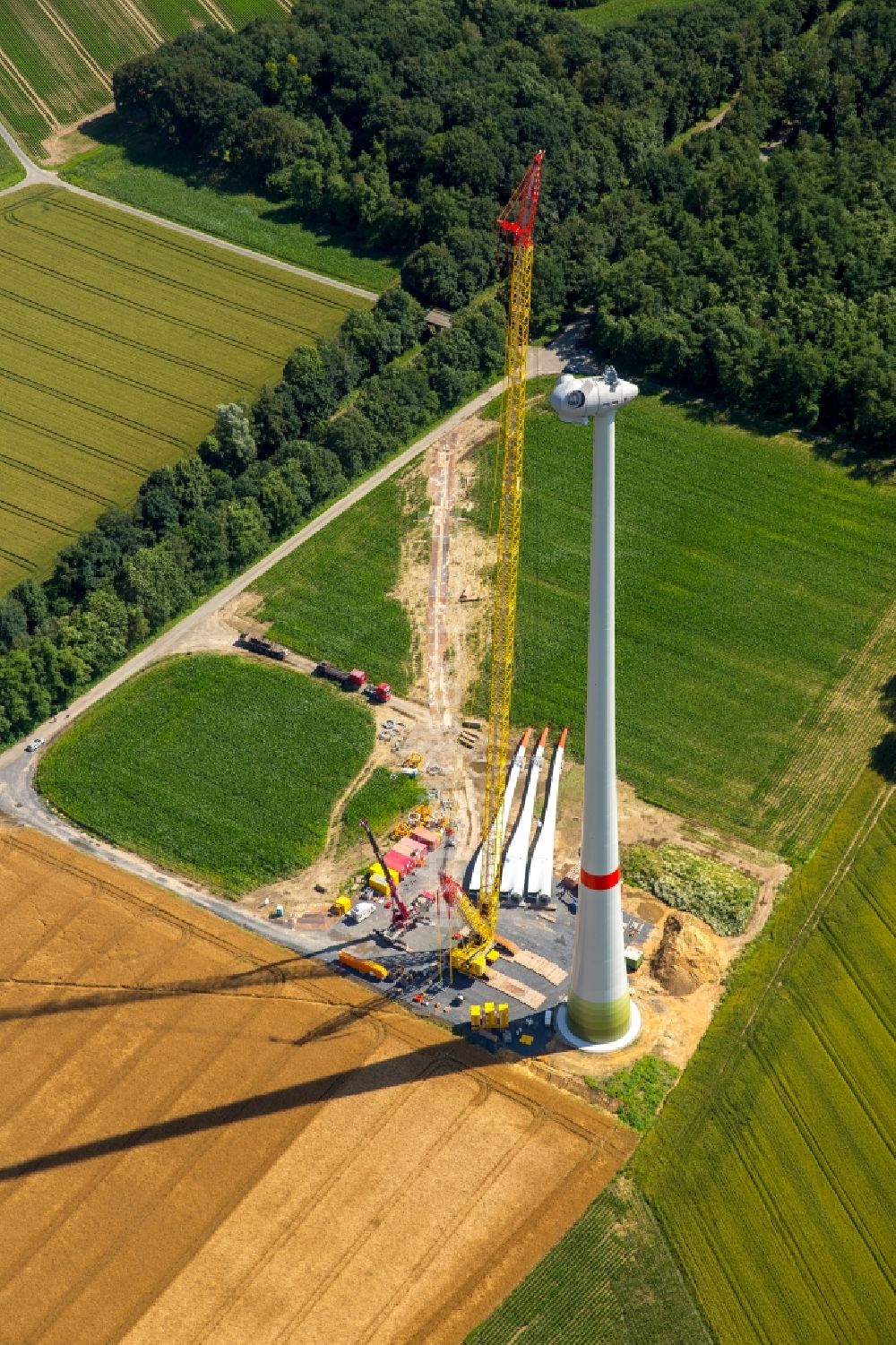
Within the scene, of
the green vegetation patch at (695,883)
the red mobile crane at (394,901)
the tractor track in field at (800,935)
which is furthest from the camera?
the green vegetation patch at (695,883)

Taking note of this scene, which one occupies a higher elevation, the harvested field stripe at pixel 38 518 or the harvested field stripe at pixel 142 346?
the harvested field stripe at pixel 142 346

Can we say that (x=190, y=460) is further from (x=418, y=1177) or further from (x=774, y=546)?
(x=418, y=1177)

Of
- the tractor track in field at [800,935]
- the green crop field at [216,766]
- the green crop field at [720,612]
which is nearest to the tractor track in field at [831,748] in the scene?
the green crop field at [720,612]

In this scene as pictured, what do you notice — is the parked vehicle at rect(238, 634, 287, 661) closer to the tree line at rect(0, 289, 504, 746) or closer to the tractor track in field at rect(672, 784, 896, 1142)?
the tree line at rect(0, 289, 504, 746)

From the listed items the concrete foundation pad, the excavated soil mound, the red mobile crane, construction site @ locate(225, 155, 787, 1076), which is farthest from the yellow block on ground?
the excavated soil mound

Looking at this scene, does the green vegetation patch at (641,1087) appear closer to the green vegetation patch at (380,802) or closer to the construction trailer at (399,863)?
the construction trailer at (399,863)
